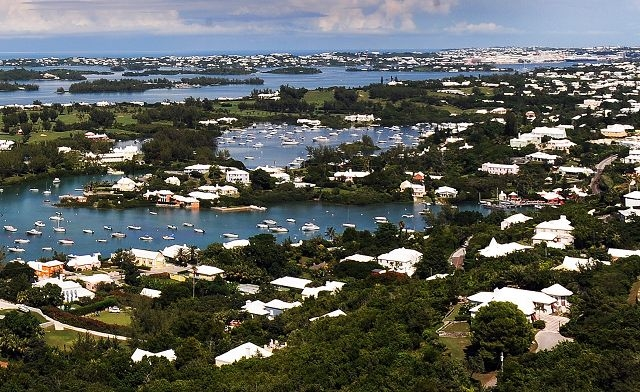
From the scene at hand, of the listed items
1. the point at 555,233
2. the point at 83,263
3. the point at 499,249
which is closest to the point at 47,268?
the point at 83,263

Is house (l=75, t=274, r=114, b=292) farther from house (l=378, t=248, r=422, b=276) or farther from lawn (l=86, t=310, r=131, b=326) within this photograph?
house (l=378, t=248, r=422, b=276)

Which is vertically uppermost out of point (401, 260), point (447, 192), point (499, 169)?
point (401, 260)

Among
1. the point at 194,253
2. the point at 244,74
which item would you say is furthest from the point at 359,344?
the point at 244,74

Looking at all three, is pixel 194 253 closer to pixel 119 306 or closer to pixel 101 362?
pixel 119 306

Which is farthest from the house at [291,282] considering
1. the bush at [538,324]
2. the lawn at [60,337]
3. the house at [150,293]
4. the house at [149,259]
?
the bush at [538,324]

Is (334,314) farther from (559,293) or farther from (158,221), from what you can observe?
(158,221)

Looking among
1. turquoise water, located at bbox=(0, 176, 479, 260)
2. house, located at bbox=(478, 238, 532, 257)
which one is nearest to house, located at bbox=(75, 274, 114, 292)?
turquoise water, located at bbox=(0, 176, 479, 260)
